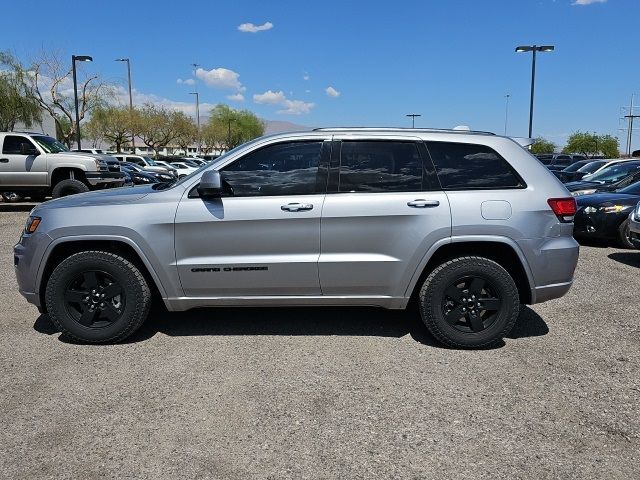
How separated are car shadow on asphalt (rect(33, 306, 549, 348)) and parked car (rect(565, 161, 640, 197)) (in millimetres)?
7321

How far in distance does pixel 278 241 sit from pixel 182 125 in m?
64.0

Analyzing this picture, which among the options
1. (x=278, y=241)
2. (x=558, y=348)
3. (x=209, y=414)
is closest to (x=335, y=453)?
(x=209, y=414)

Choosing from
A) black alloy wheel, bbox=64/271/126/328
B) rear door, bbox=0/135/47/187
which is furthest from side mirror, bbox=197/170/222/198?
rear door, bbox=0/135/47/187

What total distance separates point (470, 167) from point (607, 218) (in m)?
6.00

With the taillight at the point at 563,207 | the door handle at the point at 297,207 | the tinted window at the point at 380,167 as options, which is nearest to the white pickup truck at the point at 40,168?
the door handle at the point at 297,207

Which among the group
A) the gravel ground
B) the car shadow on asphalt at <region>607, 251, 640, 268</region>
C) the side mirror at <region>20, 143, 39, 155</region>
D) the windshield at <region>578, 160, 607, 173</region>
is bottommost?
the gravel ground

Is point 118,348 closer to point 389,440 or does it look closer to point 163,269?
point 163,269

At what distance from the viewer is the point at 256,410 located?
327cm

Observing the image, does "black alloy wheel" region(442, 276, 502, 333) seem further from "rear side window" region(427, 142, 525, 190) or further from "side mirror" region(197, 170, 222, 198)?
"side mirror" region(197, 170, 222, 198)

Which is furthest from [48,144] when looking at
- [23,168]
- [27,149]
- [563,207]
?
[563,207]

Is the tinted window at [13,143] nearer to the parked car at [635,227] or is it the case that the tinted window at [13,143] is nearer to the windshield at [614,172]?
the parked car at [635,227]

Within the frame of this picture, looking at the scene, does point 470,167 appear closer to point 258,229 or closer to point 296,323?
point 258,229

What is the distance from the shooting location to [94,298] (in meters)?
4.27

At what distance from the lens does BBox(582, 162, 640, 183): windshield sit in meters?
13.3
